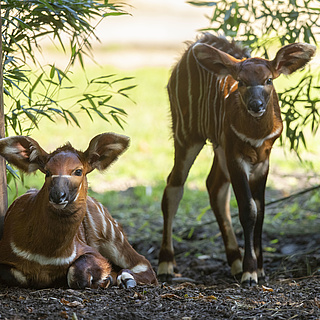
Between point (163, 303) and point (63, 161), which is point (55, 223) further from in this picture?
point (163, 303)

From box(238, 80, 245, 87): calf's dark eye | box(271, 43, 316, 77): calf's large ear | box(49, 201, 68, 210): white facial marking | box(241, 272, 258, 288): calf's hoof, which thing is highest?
box(271, 43, 316, 77): calf's large ear

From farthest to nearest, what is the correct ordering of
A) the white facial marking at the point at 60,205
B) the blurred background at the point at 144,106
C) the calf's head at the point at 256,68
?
the blurred background at the point at 144,106 → the calf's head at the point at 256,68 → the white facial marking at the point at 60,205

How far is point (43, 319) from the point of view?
3.52 m

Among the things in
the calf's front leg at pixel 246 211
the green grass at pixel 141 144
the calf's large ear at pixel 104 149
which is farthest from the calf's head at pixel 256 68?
the green grass at pixel 141 144

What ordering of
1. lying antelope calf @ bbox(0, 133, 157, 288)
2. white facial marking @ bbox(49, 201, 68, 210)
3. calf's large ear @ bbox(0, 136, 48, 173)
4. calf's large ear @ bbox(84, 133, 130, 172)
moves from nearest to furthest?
1. white facial marking @ bbox(49, 201, 68, 210)
2. lying antelope calf @ bbox(0, 133, 157, 288)
3. calf's large ear @ bbox(0, 136, 48, 173)
4. calf's large ear @ bbox(84, 133, 130, 172)

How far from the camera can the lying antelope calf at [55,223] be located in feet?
13.3

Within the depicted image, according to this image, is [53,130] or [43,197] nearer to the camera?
[43,197]

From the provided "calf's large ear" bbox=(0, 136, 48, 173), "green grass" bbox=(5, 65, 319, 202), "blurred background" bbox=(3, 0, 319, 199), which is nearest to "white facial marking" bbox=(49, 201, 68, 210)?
"calf's large ear" bbox=(0, 136, 48, 173)

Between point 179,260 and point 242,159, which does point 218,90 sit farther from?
point 179,260

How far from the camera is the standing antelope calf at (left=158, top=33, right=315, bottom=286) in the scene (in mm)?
5105

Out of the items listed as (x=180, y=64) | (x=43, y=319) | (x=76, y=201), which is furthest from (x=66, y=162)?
(x=180, y=64)

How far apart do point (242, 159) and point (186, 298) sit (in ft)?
4.86

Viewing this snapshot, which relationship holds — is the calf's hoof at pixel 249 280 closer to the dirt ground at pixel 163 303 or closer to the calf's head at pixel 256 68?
the dirt ground at pixel 163 303

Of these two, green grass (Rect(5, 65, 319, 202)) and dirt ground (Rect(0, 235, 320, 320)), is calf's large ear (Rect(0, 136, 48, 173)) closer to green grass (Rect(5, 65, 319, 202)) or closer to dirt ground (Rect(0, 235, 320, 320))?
dirt ground (Rect(0, 235, 320, 320))
